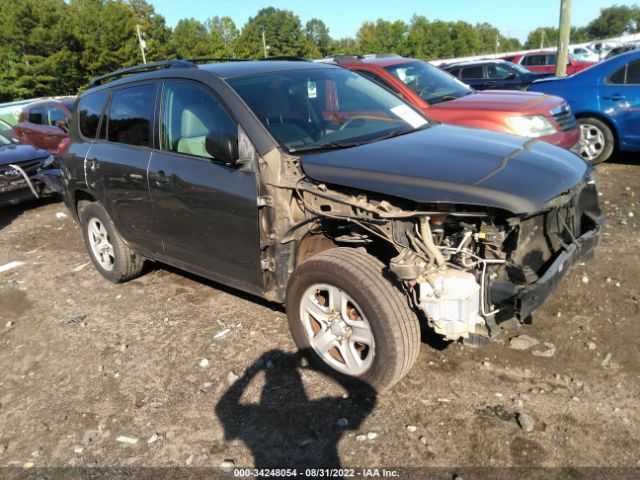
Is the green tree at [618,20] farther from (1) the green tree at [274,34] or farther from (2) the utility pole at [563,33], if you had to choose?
(2) the utility pole at [563,33]

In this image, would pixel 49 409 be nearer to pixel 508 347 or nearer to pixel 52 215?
pixel 508 347

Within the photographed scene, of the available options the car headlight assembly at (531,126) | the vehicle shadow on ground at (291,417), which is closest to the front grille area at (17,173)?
the vehicle shadow on ground at (291,417)

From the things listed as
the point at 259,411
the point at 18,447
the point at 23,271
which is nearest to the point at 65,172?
the point at 23,271

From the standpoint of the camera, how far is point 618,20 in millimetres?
98750

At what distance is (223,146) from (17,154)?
687cm

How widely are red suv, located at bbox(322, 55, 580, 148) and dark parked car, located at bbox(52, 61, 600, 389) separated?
234cm

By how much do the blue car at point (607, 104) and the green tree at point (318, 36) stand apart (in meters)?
81.4

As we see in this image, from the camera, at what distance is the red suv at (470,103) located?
619 cm

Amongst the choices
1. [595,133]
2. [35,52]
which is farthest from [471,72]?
[35,52]

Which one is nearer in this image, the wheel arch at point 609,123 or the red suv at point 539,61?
the wheel arch at point 609,123

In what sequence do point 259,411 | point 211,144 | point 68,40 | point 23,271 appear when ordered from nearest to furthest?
point 259,411 → point 211,144 → point 23,271 → point 68,40

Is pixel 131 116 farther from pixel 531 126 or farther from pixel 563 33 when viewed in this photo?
pixel 563 33

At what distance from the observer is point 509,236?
285 centimetres

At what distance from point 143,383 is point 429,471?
1.93 metres
